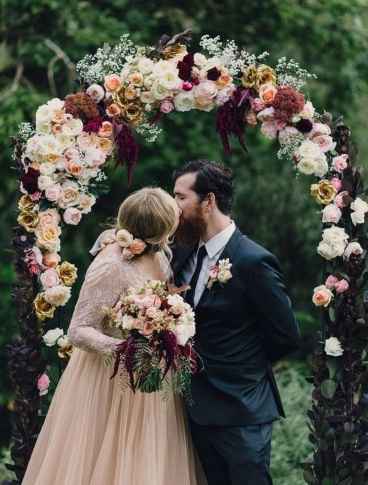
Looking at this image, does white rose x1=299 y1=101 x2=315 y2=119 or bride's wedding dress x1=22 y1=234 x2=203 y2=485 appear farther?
white rose x1=299 y1=101 x2=315 y2=119

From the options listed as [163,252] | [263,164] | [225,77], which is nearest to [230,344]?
[163,252]

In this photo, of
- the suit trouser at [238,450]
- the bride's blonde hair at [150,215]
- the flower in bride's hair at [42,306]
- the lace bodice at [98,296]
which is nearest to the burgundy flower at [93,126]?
the bride's blonde hair at [150,215]

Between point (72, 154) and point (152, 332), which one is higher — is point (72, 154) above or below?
above

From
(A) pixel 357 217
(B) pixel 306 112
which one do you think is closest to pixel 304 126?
(B) pixel 306 112

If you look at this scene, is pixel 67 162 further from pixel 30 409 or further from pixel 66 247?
pixel 66 247

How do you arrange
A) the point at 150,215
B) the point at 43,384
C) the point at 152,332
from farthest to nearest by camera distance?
the point at 43,384
the point at 150,215
the point at 152,332

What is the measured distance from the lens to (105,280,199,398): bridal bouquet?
4875 millimetres

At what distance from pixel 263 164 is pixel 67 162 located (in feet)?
19.6

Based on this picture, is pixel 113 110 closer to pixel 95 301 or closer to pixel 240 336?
pixel 95 301

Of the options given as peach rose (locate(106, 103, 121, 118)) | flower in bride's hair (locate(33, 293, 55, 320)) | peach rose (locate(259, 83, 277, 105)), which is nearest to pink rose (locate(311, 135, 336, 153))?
peach rose (locate(259, 83, 277, 105))

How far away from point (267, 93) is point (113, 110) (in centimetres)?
90

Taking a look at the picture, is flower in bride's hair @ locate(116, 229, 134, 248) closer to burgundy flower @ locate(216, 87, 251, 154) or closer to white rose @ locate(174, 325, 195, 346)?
white rose @ locate(174, 325, 195, 346)

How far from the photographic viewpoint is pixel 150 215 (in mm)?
5152

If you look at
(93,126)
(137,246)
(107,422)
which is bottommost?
(107,422)
